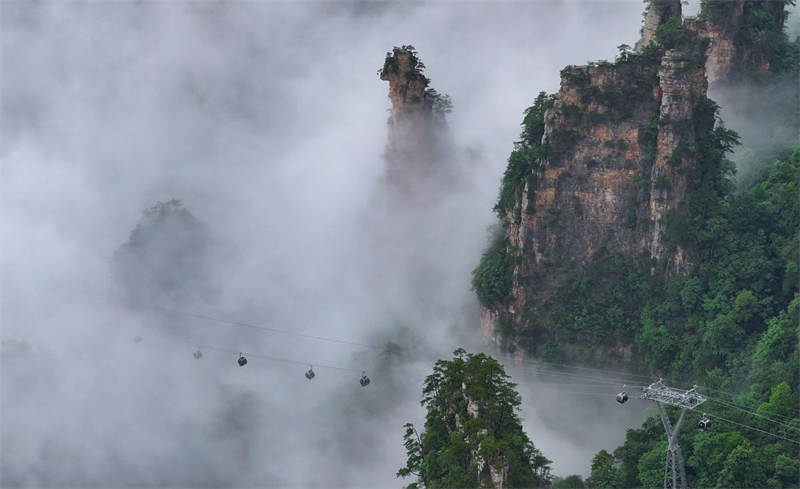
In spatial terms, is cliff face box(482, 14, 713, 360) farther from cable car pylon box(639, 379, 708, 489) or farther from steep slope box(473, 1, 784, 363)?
cable car pylon box(639, 379, 708, 489)

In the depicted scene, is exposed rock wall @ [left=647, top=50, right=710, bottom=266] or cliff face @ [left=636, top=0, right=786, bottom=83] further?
cliff face @ [left=636, top=0, right=786, bottom=83]

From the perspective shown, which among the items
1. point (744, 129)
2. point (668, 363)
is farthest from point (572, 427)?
point (744, 129)

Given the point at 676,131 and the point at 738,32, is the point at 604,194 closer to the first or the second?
the point at 676,131

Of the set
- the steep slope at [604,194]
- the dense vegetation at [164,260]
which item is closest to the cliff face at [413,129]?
the steep slope at [604,194]

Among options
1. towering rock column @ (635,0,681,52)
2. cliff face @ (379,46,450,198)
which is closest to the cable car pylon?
towering rock column @ (635,0,681,52)

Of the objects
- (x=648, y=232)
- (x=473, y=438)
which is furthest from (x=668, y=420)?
(x=648, y=232)

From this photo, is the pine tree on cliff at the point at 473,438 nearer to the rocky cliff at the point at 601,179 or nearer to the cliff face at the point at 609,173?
the rocky cliff at the point at 601,179

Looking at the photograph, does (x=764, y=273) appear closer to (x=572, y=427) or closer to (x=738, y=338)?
(x=738, y=338)
